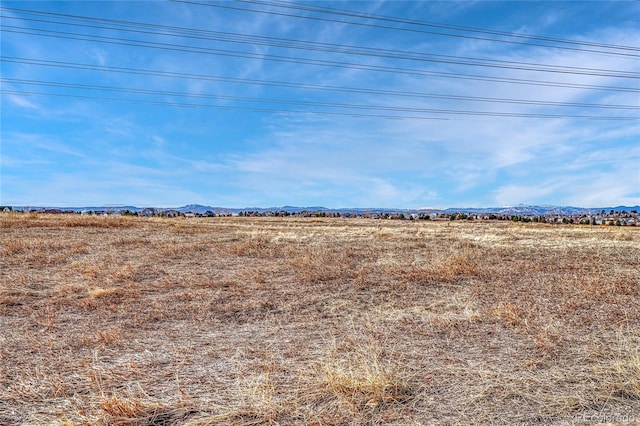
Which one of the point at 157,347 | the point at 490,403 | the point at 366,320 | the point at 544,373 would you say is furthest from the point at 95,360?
the point at 544,373

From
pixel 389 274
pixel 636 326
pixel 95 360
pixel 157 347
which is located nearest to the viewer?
pixel 95 360

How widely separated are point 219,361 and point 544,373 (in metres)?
3.94

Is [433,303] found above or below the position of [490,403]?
above

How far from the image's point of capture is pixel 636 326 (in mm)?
6840

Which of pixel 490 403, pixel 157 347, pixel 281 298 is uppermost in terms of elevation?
pixel 281 298

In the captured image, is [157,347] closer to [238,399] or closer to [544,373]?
[238,399]

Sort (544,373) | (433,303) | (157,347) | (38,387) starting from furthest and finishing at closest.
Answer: (433,303) < (157,347) < (544,373) < (38,387)

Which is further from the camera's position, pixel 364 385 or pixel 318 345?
pixel 318 345

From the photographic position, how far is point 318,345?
5898 millimetres

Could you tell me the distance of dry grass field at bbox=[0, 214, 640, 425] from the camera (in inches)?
157

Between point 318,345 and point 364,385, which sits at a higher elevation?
point 318,345

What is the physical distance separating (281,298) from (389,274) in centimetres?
388

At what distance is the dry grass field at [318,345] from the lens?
3979 millimetres

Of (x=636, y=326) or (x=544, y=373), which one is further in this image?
(x=636, y=326)
